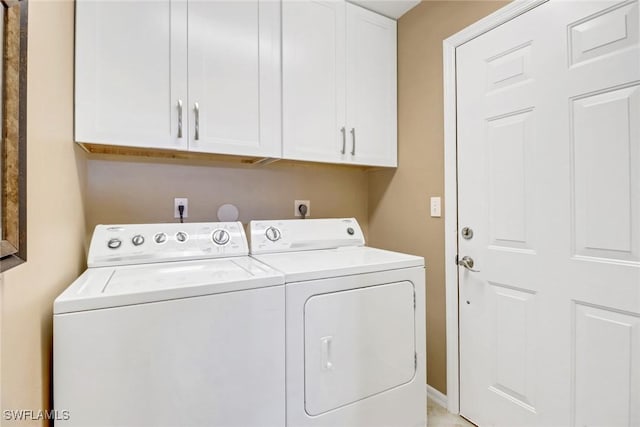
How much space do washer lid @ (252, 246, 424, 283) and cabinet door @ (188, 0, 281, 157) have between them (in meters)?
0.58

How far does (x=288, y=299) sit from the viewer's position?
1.22 meters

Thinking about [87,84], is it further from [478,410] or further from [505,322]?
[478,410]

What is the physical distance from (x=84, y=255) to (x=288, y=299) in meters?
1.13

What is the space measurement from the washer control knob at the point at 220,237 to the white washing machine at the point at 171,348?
292 mm

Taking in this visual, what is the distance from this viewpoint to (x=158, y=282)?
1121 millimetres

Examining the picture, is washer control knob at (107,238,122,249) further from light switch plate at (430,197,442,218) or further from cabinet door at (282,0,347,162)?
light switch plate at (430,197,442,218)

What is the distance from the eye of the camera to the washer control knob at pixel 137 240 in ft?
4.82

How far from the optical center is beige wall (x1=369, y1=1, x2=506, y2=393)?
1.84 m

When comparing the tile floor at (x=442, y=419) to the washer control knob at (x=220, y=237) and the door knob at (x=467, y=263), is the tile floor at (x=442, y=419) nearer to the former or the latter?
the door knob at (x=467, y=263)

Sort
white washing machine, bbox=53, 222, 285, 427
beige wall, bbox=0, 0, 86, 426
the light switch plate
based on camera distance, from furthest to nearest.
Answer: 1. the light switch plate
2. white washing machine, bbox=53, 222, 285, 427
3. beige wall, bbox=0, 0, 86, 426

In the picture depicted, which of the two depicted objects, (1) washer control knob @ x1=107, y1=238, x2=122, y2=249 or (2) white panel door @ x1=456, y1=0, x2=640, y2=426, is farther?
(1) washer control knob @ x1=107, y1=238, x2=122, y2=249

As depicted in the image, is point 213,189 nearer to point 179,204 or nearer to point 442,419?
point 179,204

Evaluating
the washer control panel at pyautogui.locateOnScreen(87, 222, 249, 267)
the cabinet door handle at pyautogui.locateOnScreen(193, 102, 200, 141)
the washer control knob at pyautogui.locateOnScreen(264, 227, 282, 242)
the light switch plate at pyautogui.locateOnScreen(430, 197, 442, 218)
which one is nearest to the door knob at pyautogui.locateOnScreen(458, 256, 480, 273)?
the light switch plate at pyautogui.locateOnScreen(430, 197, 442, 218)

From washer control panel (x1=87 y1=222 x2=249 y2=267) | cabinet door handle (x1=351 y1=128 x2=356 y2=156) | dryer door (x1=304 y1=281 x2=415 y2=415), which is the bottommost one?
dryer door (x1=304 y1=281 x2=415 y2=415)
